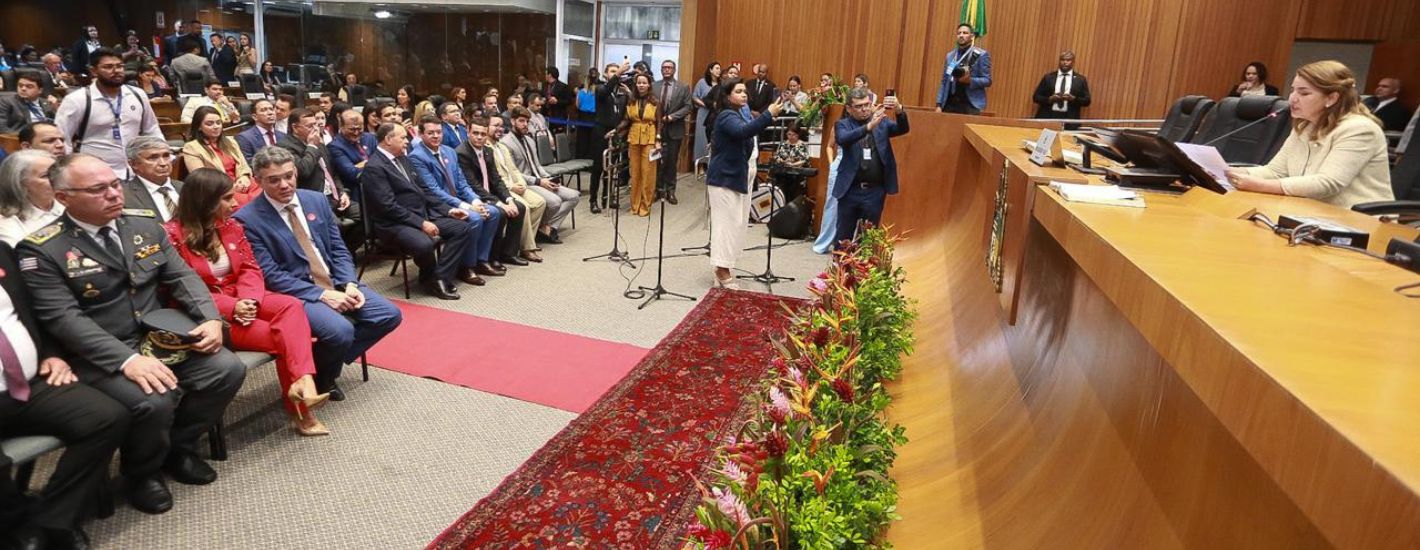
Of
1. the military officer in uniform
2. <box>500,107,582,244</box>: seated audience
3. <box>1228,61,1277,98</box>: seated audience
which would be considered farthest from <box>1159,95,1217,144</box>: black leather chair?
the military officer in uniform

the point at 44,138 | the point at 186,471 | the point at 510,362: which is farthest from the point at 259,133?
the point at 186,471

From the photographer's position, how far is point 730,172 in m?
Answer: 5.67

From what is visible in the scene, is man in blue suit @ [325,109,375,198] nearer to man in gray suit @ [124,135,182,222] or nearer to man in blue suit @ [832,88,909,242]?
man in gray suit @ [124,135,182,222]

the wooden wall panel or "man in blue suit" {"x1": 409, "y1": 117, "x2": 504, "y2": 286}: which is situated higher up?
the wooden wall panel

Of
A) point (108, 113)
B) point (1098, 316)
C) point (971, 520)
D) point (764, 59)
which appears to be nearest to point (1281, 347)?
point (1098, 316)

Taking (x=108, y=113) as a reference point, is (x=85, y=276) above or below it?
below

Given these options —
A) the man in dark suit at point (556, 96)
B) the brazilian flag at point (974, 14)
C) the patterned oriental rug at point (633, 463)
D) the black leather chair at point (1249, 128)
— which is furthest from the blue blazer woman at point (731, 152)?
the man in dark suit at point (556, 96)

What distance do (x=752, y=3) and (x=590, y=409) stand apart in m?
8.70

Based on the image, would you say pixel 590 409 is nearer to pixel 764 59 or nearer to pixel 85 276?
pixel 85 276

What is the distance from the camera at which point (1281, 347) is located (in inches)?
34.2

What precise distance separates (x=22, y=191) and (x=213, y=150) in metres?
2.04

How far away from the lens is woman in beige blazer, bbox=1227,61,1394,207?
2.63 m

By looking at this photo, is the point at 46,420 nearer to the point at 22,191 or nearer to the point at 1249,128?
the point at 22,191

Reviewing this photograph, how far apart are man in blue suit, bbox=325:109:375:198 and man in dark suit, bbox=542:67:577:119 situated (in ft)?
17.8
